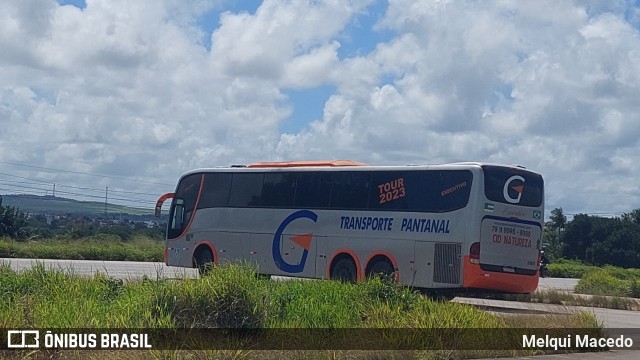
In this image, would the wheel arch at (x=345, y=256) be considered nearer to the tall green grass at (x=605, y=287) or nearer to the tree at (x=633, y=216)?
the tall green grass at (x=605, y=287)

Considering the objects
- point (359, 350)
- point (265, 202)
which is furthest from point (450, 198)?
point (359, 350)

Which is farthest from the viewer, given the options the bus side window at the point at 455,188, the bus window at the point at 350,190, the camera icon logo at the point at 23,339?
the bus window at the point at 350,190

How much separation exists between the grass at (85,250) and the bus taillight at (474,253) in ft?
78.1

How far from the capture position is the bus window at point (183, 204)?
28.2 meters

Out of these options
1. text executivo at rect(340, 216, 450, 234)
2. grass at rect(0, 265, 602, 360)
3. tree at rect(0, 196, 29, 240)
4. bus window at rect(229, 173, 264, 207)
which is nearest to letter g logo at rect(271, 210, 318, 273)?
text executivo at rect(340, 216, 450, 234)

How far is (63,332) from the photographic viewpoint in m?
10.8

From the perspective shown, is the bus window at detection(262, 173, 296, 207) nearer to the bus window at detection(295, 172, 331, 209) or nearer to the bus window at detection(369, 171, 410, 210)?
the bus window at detection(295, 172, 331, 209)

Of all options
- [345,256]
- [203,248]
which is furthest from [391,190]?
[203,248]

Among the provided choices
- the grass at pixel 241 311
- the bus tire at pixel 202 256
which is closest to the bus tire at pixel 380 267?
the bus tire at pixel 202 256

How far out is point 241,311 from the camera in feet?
40.3

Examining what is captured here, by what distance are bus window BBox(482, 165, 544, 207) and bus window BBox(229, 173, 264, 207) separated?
730 centimetres

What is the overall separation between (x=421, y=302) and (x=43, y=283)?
5.67m

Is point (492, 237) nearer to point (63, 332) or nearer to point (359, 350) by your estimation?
point (359, 350)

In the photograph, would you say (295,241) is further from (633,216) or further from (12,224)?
(633,216)
